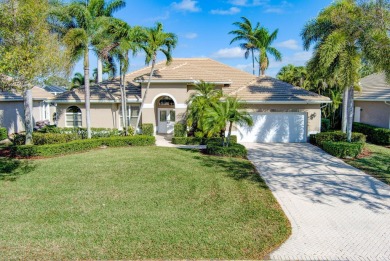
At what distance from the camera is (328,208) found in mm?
8938

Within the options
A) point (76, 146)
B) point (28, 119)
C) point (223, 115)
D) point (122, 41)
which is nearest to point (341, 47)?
point (223, 115)

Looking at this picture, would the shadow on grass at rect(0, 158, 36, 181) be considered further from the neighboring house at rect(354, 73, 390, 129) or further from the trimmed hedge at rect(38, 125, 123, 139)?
the neighboring house at rect(354, 73, 390, 129)

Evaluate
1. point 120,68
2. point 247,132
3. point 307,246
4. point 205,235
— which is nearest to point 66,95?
point 120,68

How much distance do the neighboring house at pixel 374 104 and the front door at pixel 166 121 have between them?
1552 cm

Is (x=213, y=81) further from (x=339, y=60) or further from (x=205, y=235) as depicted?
(x=205, y=235)

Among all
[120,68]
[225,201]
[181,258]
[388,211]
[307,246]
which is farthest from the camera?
[120,68]

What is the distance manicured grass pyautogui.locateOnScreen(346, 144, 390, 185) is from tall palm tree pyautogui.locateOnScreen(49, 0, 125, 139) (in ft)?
53.8

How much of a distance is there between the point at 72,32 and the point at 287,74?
88.6 feet

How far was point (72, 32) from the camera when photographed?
16.5 m

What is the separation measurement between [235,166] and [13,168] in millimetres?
10748

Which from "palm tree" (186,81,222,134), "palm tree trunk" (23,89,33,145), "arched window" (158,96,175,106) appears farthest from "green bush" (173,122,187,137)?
"palm tree trunk" (23,89,33,145)

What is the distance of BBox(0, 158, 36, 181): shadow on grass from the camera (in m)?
12.4

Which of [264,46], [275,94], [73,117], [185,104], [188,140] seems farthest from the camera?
[264,46]

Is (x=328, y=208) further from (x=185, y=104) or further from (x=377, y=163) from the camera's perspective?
(x=185, y=104)
